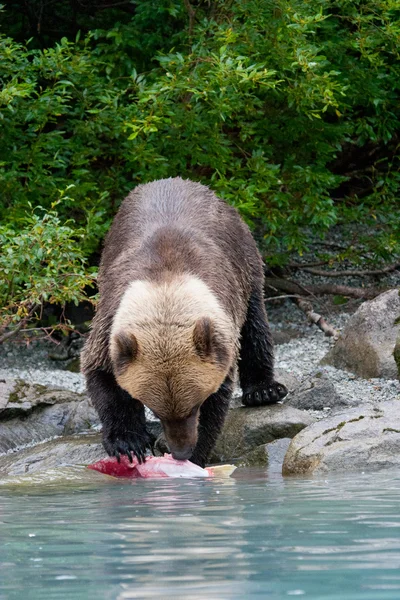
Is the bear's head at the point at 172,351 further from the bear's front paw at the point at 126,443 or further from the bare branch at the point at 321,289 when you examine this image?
the bare branch at the point at 321,289

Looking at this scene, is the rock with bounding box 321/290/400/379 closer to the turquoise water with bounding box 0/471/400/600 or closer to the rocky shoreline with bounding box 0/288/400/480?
the rocky shoreline with bounding box 0/288/400/480

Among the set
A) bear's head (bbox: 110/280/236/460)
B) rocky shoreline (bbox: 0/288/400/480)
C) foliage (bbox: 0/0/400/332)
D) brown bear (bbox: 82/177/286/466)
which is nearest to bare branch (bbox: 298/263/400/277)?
foliage (bbox: 0/0/400/332)

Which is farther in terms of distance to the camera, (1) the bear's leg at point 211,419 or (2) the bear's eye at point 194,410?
(1) the bear's leg at point 211,419

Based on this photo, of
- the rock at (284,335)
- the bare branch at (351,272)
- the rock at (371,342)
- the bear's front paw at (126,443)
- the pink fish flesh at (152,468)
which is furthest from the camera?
the bare branch at (351,272)

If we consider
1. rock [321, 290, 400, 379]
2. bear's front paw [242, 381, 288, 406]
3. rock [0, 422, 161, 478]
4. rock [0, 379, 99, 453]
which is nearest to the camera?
rock [0, 422, 161, 478]

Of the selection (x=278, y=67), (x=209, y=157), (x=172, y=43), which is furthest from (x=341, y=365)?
(x=172, y=43)

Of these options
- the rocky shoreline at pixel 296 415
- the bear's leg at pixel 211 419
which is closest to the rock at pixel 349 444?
the rocky shoreline at pixel 296 415

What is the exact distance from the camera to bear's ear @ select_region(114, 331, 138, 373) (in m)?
5.71

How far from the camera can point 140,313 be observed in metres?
5.82

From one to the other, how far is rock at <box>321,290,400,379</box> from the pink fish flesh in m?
3.37

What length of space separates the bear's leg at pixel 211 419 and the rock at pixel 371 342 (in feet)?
9.81

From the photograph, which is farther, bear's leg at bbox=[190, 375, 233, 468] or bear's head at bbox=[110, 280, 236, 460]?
bear's leg at bbox=[190, 375, 233, 468]

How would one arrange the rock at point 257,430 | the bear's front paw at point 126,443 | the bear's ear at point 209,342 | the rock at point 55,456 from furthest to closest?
the rock at point 257,430, the rock at point 55,456, the bear's front paw at point 126,443, the bear's ear at point 209,342

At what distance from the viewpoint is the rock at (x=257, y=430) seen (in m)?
7.45
